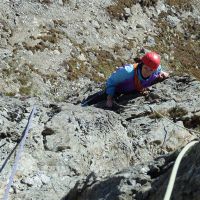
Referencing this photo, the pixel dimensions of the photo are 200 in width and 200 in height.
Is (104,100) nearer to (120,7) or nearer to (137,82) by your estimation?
(137,82)

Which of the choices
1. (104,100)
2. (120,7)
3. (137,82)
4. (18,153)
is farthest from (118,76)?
(120,7)

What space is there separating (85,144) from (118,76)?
2.94 meters

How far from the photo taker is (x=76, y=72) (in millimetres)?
23375

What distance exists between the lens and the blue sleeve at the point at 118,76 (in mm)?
10859

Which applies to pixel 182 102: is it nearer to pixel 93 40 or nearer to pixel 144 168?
pixel 144 168

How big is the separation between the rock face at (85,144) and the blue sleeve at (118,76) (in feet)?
2.55

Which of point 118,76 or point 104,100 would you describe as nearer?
point 118,76

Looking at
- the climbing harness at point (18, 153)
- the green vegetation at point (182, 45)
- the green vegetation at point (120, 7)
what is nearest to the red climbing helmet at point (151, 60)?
the climbing harness at point (18, 153)

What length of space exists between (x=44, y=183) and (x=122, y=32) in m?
21.2

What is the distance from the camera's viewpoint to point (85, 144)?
8547 mm

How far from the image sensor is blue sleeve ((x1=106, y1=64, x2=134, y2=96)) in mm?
10859

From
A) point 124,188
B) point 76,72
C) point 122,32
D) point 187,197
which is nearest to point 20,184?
point 124,188

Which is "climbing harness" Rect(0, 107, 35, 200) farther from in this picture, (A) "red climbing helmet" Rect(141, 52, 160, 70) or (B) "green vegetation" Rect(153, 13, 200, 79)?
(B) "green vegetation" Rect(153, 13, 200, 79)

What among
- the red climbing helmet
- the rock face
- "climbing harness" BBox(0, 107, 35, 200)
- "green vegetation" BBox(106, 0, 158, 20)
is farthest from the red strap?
A: "green vegetation" BBox(106, 0, 158, 20)
